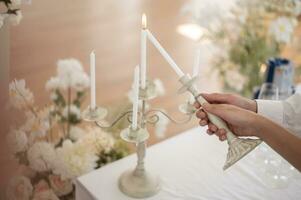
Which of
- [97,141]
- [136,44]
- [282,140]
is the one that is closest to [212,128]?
[282,140]

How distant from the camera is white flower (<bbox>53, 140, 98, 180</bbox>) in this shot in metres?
1.16

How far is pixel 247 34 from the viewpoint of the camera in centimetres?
185

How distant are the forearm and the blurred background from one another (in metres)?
0.48

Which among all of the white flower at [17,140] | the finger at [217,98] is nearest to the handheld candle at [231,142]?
the finger at [217,98]

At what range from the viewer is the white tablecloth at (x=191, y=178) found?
41.7 inches

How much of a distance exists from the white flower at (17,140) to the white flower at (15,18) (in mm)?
296

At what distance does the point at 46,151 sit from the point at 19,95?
172 mm

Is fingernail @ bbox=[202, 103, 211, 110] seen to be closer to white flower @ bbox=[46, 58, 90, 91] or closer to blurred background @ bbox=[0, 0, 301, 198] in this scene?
blurred background @ bbox=[0, 0, 301, 198]

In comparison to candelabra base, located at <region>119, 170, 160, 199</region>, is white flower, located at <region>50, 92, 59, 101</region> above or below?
above

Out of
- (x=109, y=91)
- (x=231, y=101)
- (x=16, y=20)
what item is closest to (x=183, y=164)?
(x=231, y=101)

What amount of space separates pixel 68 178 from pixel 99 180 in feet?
0.44

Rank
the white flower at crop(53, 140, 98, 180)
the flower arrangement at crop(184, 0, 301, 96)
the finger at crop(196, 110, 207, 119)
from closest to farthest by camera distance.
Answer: the finger at crop(196, 110, 207, 119) → the white flower at crop(53, 140, 98, 180) → the flower arrangement at crop(184, 0, 301, 96)

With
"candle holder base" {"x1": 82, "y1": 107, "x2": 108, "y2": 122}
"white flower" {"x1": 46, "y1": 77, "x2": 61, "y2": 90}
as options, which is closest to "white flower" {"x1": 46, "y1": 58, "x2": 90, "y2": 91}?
"white flower" {"x1": 46, "y1": 77, "x2": 61, "y2": 90}

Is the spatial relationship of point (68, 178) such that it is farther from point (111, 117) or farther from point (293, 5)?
point (293, 5)
